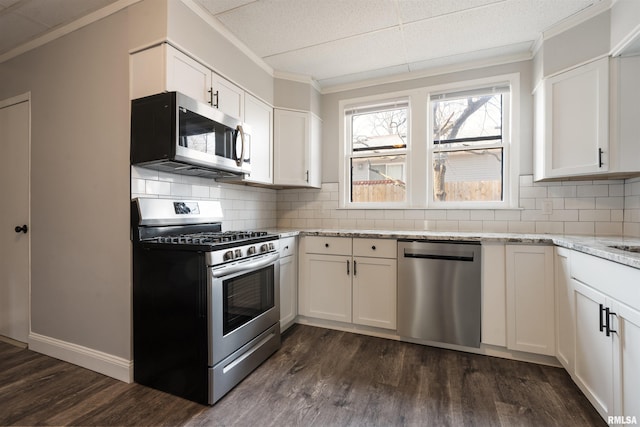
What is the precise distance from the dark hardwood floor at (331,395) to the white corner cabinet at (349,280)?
40 centimetres

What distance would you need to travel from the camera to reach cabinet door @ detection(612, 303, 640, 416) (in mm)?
1252

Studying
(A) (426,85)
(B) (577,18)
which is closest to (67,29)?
(A) (426,85)

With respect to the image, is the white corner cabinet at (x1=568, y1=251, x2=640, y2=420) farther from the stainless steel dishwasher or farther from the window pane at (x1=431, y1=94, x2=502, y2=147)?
the window pane at (x1=431, y1=94, x2=502, y2=147)

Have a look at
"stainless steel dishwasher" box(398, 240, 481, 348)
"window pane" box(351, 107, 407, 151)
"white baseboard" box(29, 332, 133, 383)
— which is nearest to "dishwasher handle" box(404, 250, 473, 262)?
"stainless steel dishwasher" box(398, 240, 481, 348)

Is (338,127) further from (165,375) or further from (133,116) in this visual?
(165,375)

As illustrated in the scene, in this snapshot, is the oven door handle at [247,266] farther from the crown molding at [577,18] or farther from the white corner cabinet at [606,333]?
the crown molding at [577,18]

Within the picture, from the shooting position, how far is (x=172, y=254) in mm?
1766

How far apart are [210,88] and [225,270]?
138 cm

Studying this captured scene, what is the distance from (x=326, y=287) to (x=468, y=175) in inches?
71.1

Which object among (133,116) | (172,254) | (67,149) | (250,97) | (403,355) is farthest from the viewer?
(250,97)

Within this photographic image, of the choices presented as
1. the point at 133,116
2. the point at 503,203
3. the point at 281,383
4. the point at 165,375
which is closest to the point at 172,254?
the point at 165,375

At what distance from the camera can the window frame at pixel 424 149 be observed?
9.11 ft

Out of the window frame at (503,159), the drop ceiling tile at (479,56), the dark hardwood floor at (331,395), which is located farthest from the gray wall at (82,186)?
the window frame at (503,159)

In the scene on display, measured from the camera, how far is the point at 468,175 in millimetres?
2986
